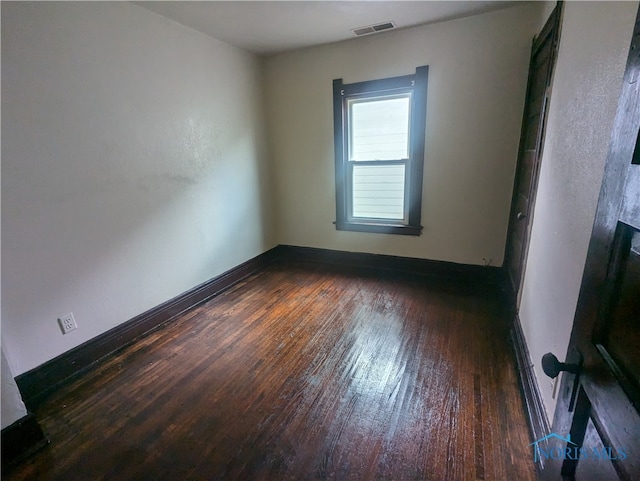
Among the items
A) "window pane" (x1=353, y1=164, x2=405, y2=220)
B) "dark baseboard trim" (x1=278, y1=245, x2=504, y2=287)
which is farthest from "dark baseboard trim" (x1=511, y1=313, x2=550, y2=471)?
"window pane" (x1=353, y1=164, x2=405, y2=220)

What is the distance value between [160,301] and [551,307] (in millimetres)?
2777

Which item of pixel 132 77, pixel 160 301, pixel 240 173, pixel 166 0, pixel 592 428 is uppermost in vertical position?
pixel 166 0

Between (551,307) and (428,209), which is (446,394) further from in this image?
(428,209)

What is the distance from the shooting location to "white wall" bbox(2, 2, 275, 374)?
5.56 ft

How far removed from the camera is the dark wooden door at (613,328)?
56cm

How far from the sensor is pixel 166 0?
2.15 metres

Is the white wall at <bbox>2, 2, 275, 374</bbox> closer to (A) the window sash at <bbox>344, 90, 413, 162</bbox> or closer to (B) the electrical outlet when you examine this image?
(B) the electrical outlet

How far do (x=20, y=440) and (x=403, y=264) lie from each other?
128 inches

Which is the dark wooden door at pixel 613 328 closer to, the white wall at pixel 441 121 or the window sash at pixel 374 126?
the white wall at pixel 441 121

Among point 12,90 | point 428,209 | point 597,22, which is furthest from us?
point 428,209

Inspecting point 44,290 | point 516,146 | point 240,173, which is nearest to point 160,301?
point 44,290

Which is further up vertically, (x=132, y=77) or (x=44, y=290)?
(x=132, y=77)

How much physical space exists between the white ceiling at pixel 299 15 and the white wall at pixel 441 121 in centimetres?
19

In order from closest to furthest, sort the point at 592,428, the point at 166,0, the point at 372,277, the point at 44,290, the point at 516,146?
the point at 592,428
the point at 44,290
the point at 166,0
the point at 516,146
the point at 372,277
